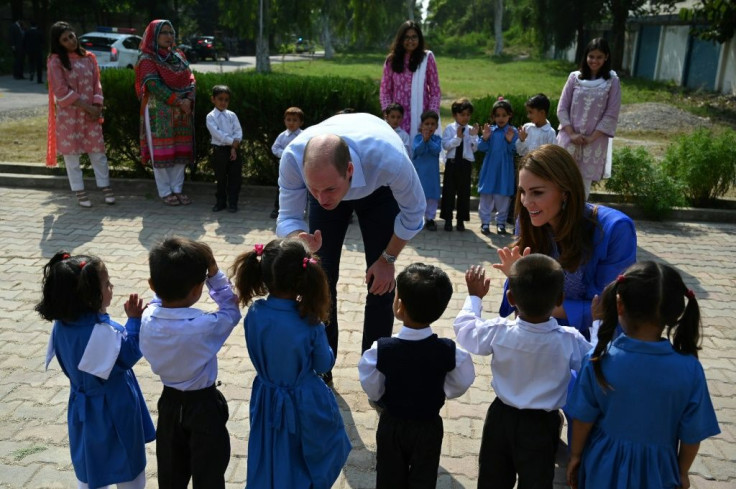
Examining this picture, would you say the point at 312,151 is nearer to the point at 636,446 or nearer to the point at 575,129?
the point at 636,446

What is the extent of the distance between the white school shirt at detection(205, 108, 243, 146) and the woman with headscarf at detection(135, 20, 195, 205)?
41cm

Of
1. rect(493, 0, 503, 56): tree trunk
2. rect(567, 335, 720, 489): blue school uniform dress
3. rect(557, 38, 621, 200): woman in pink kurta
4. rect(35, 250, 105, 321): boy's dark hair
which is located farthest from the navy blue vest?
rect(493, 0, 503, 56): tree trunk

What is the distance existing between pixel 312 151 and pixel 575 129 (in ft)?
14.3

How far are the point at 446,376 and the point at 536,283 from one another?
1.65 feet

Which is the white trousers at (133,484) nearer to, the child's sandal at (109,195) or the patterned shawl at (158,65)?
the child's sandal at (109,195)

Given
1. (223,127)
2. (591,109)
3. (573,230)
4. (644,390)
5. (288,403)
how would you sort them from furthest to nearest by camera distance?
(223,127) → (591,109) → (573,230) → (288,403) → (644,390)

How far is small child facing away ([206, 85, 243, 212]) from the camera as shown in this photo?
730 cm

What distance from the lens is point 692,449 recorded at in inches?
87.3

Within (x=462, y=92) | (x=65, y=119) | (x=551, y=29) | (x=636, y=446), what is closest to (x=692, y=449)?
(x=636, y=446)

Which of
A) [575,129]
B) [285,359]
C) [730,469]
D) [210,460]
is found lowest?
[730,469]

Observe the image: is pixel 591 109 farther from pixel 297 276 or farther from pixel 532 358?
pixel 297 276

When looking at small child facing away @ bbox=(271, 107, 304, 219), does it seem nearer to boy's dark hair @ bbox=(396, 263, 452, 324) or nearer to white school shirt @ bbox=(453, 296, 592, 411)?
boy's dark hair @ bbox=(396, 263, 452, 324)

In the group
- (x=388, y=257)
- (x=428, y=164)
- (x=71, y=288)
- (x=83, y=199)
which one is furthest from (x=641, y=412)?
(x=83, y=199)

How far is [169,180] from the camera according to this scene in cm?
772
